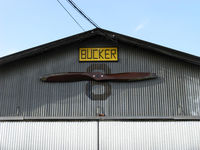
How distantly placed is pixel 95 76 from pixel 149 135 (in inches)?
172

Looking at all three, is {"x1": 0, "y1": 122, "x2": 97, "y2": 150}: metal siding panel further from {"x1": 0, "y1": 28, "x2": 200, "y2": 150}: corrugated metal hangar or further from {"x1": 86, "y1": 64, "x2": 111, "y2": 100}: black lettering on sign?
{"x1": 86, "y1": 64, "x2": 111, "y2": 100}: black lettering on sign

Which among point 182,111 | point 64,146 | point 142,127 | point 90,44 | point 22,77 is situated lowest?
point 64,146

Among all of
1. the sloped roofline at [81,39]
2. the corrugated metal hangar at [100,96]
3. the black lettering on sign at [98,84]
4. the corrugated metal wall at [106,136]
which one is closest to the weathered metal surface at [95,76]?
the corrugated metal hangar at [100,96]

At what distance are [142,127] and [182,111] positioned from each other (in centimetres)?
240

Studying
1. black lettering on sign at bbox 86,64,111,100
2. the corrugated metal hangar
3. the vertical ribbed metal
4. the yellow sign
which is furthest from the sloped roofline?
the vertical ribbed metal

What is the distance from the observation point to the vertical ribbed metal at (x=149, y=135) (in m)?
13.1

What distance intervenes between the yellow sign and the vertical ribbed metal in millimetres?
3821

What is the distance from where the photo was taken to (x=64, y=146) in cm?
1330

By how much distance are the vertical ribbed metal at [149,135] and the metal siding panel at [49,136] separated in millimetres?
742

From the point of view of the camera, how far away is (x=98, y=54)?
592 inches

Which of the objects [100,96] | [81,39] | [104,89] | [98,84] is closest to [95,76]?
[98,84]

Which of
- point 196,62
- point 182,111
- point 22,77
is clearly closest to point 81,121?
point 22,77

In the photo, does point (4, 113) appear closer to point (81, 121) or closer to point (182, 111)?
point (81, 121)

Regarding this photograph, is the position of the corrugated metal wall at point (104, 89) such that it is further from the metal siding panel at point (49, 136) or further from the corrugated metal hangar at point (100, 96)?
the metal siding panel at point (49, 136)
